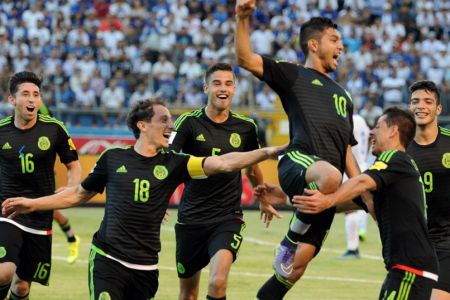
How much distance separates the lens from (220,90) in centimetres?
1195

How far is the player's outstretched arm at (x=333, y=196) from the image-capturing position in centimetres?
848

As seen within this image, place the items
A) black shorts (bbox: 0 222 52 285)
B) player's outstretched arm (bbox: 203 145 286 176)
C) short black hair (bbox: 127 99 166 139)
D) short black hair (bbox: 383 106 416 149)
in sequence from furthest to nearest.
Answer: black shorts (bbox: 0 222 52 285), short black hair (bbox: 127 99 166 139), player's outstretched arm (bbox: 203 145 286 176), short black hair (bbox: 383 106 416 149)

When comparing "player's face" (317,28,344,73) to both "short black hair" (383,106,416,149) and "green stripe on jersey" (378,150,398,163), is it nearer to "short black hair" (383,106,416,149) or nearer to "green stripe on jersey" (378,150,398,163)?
"short black hair" (383,106,416,149)

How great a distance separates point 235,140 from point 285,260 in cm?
197

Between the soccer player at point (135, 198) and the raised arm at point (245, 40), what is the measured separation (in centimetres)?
76

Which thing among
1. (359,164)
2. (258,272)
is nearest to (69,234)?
(258,272)

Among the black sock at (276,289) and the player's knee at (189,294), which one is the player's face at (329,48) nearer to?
the black sock at (276,289)

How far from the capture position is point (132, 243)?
32.0ft

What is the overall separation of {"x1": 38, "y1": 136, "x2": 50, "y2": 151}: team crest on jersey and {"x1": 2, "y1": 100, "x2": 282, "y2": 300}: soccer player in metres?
1.93

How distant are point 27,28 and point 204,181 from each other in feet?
77.1

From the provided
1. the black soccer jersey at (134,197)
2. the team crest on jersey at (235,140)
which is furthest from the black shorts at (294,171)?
the team crest on jersey at (235,140)

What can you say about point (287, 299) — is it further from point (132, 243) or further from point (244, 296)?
point (132, 243)

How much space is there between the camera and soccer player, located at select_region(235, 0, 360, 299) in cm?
938

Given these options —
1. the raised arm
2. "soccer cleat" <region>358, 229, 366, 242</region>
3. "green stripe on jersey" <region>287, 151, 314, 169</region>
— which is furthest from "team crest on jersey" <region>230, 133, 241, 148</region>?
"soccer cleat" <region>358, 229, 366, 242</region>
